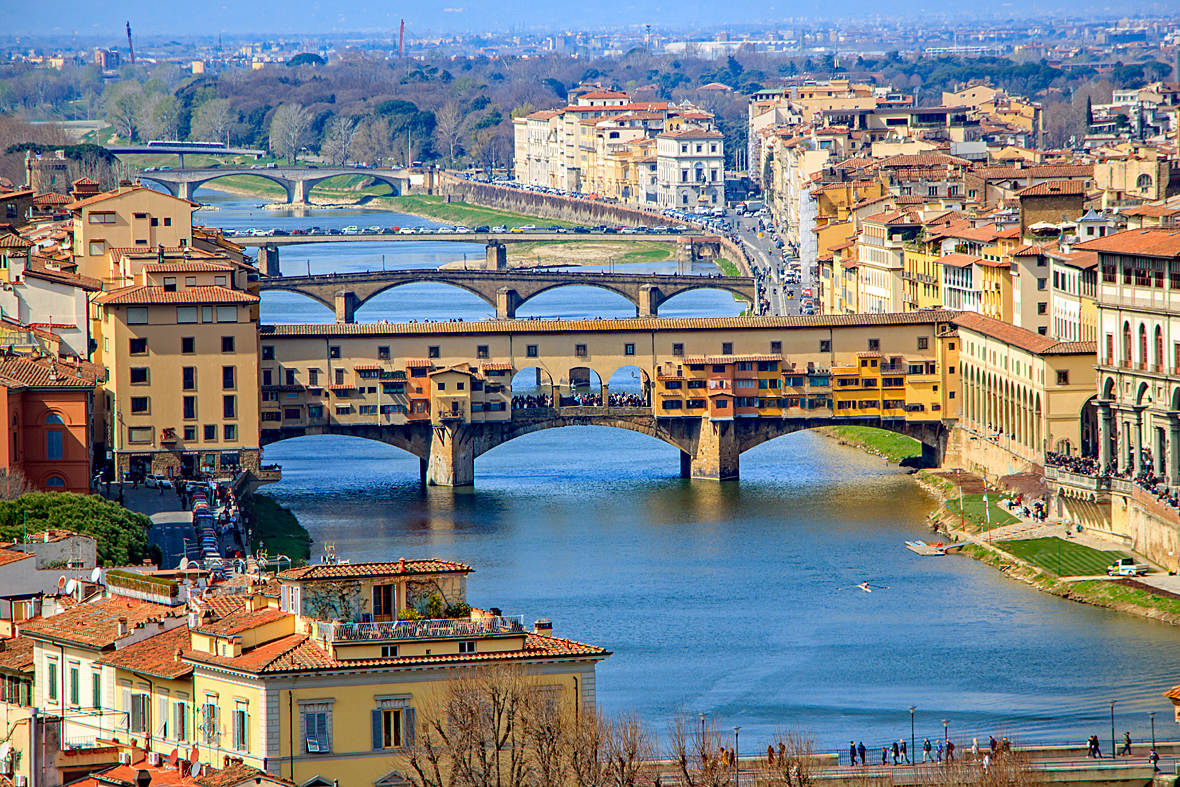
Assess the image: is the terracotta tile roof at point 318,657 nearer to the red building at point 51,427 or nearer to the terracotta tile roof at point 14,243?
the red building at point 51,427

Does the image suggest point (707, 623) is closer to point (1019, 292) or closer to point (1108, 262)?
point (1108, 262)

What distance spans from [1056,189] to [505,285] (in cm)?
3234

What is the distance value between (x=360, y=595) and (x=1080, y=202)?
2181 inches

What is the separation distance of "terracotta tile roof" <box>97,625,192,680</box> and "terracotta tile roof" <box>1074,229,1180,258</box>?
34994mm

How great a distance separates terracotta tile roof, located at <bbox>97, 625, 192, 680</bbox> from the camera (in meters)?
26.7

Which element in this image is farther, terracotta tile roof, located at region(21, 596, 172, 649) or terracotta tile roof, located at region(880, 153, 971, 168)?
terracotta tile roof, located at region(880, 153, 971, 168)

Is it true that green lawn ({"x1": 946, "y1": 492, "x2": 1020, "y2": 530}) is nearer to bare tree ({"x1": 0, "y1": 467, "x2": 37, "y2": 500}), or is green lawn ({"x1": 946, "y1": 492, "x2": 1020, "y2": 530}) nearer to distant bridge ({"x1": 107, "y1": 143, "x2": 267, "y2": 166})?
bare tree ({"x1": 0, "y1": 467, "x2": 37, "y2": 500})

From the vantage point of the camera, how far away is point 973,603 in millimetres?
50062

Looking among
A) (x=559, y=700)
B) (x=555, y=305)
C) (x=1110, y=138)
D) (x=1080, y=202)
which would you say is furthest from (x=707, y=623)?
(x=1110, y=138)

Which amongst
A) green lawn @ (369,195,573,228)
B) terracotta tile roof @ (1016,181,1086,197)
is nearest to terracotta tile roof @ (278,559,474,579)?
terracotta tile roof @ (1016,181,1086,197)

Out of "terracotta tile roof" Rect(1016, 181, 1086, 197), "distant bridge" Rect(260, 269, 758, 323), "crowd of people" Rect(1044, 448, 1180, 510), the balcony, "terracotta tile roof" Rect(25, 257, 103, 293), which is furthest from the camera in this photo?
"distant bridge" Rect(260, 269, 758, 323)

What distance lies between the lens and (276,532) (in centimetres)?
5872

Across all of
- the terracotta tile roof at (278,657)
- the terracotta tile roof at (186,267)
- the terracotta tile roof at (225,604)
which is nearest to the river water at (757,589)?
the terracotta tile roof at (186,267)

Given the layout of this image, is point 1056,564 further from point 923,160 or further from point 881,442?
point 923,160
